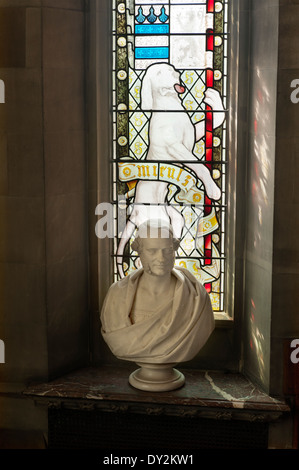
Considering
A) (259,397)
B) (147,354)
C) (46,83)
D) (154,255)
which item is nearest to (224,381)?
(259,397)

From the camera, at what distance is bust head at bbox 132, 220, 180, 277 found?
14.8 ft

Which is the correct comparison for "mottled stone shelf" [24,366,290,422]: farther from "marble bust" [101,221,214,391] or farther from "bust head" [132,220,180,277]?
"bust head" [132,220,180,277]

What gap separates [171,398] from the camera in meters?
4.68

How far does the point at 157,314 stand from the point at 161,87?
5.21ft

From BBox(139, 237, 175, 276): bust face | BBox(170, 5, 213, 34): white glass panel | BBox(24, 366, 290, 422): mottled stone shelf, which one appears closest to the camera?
BBox(139, 237, 175, 276): bust face

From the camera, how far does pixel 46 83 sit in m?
4.69

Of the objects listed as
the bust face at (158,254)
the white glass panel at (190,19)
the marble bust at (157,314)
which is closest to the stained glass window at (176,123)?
the white glass panel at (190,19)

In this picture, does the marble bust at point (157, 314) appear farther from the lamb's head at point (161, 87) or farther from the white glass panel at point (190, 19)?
the white glass panel at point (190, 19)

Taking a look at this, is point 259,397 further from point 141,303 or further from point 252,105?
point 252,105

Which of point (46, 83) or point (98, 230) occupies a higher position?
point (46, 83)

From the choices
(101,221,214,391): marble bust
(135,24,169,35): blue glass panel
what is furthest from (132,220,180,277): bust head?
(135,24,169,35): blue glass panel

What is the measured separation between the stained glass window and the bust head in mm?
580

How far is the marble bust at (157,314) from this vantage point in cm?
458

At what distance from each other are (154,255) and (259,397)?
115cm
